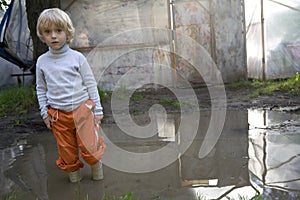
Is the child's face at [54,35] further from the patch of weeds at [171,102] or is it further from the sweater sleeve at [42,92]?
the patch of weeds at [171,102]

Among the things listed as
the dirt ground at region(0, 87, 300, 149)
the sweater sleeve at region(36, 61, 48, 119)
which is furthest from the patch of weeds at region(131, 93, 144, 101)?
the sweater sleeve at region(36, 61, 48, 119)

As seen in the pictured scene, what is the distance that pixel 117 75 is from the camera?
7.78m

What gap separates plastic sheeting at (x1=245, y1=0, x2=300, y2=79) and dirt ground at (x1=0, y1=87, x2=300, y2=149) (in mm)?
1293

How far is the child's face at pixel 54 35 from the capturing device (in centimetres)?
252

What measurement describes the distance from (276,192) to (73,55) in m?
1.70

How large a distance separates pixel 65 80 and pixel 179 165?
119 centimetres

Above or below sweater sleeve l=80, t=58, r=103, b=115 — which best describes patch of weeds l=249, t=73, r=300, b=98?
below

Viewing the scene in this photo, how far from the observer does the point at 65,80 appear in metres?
2.59

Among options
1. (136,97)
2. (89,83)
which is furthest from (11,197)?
(136,97)

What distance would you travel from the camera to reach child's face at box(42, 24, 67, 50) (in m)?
2.52

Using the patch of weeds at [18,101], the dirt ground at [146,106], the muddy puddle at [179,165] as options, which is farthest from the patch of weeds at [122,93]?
the muddy puddle at [179,165]

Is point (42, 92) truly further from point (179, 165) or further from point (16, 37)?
point (16, 37)

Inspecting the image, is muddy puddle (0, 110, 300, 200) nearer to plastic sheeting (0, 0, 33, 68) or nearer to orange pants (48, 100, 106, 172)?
orange pants (48, 100, 106, 172)

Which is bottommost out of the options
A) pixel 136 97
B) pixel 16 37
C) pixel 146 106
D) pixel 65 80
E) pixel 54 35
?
pixel 146 106
